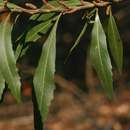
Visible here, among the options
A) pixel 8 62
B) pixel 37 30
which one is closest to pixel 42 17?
pixel 37 30

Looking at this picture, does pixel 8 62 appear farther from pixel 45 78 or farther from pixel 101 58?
pixel 101 58

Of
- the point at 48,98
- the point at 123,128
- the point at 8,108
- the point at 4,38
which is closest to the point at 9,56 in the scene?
the point at 4,38

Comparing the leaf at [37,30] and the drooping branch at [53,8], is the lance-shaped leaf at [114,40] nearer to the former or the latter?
the drooping branch at [53,8]

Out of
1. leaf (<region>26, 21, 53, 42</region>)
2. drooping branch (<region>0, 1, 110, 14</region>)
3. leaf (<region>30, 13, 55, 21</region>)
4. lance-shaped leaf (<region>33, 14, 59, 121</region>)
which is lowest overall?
lance-shaped leaf (<region>33, 14, 59, 121</region>)

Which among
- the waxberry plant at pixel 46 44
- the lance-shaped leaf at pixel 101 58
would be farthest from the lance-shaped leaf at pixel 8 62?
the lance-shaped leaf at pixel 101 58

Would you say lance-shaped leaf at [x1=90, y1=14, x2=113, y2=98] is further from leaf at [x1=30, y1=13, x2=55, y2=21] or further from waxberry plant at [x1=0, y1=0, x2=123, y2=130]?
leaf at [x1=30, y1=13, x2=55, y2=21]

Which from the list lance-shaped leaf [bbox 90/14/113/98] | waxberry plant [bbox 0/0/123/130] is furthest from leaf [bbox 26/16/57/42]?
lance-shaped leaf [bbox 90/14/113/98]

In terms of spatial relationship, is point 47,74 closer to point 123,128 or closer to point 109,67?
point 109,67
